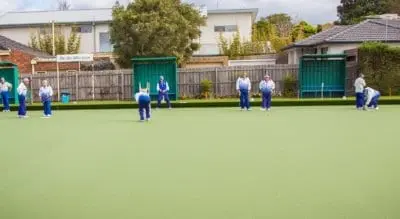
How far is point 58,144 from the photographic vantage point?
34.7 feet

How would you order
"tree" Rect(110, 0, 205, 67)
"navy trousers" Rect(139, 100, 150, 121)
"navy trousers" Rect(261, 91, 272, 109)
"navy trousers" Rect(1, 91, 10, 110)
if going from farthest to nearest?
1. "tree" Rect(110, 0, 205, 67)
2. "navy trousers" Rect(1, 91, 10, 110)
3. "navy trousers" Rect(261, 91, 272, 109)
4. "navy trousers" Rect(139, 100, 150, 121)

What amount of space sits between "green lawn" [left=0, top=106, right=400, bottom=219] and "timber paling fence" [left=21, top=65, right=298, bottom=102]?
1425 centimetres

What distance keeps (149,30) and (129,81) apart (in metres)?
3.65

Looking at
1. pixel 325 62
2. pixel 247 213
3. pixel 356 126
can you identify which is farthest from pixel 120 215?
pixel 325 62

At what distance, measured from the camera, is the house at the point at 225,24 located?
41.5 metres

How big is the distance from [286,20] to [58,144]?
4900 cm

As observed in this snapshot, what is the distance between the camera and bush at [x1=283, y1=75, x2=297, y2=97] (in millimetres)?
26406

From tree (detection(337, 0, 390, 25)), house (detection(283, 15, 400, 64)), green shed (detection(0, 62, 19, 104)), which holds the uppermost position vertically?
tree (detection(337, 0, 390, 25))

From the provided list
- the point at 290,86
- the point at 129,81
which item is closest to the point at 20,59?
the point at 129,81

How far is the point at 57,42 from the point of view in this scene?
133 feet

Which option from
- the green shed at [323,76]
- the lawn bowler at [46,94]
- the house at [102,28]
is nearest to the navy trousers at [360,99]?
the green shed at [323,76]

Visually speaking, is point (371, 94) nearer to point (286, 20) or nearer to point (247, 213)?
point (247, 213)

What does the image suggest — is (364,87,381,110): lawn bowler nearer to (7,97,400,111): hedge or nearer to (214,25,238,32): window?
(7,97,400,111): hedge

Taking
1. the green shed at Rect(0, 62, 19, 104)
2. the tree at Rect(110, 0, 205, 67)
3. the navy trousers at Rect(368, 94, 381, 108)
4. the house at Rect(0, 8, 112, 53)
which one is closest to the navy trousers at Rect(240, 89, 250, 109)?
the navy trousers at Rect(368, 94, 381, 108)
